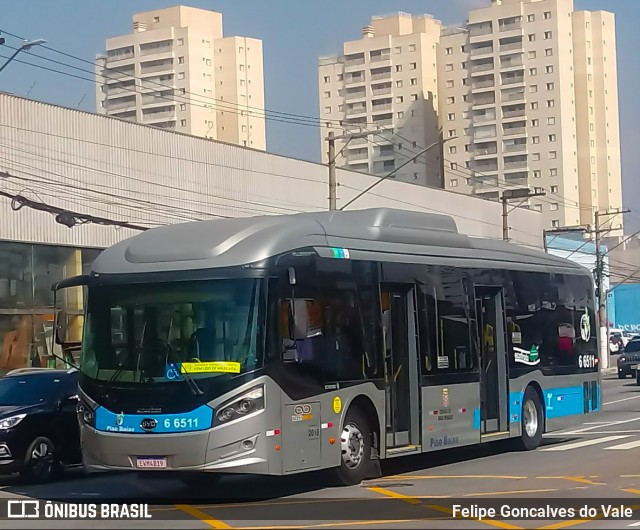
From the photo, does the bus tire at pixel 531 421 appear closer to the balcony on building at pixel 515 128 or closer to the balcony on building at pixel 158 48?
the balcony on building at pixel 515 128

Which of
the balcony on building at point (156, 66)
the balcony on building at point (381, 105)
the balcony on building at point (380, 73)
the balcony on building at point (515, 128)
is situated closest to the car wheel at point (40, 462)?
the balcony on building at point (515, 128)

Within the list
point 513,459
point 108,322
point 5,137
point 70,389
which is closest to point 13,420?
point 70,389

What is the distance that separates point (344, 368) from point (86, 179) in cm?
2556

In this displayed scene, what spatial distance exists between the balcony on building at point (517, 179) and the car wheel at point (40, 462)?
378 feet

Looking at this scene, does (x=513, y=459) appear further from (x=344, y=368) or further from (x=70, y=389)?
(x=70, y=389)

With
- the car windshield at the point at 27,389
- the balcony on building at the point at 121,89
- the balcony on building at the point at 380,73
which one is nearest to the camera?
the car windshield at the point at 27,389

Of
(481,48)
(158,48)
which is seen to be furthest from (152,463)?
(158,48)

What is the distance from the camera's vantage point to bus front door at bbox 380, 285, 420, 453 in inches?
586

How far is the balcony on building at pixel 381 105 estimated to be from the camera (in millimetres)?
143000

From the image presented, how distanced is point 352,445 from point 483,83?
122m

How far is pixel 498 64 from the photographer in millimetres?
131500

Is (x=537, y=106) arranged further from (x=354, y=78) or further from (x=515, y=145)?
(x=354, y=78)

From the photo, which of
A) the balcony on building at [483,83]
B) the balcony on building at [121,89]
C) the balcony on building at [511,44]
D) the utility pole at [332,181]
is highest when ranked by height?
the balcony on building at [121,89]

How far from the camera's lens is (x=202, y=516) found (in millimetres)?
11680
